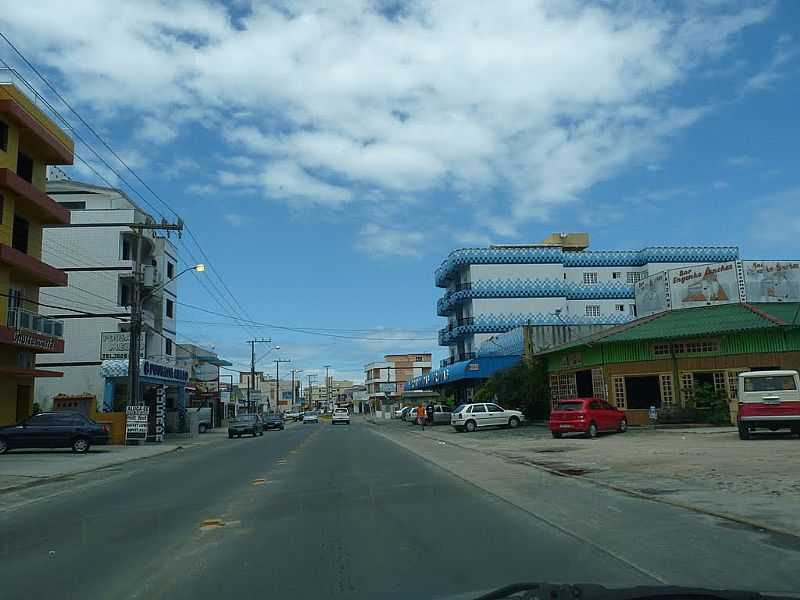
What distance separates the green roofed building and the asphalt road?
21.5 m

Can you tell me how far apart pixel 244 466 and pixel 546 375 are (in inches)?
1044

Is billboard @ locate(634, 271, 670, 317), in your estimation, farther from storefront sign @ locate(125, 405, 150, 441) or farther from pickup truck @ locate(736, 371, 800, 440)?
storefront sign @ locate(125, 405, 150, 441)

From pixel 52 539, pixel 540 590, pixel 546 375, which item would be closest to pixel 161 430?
pixel 546 375

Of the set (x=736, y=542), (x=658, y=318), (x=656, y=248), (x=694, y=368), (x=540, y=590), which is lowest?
(x=736, y=542)

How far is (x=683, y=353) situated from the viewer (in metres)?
32.9

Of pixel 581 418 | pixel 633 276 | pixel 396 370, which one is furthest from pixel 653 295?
pixel 396 370

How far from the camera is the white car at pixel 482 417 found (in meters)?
38.5

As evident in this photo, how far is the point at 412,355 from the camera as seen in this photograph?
481 feet

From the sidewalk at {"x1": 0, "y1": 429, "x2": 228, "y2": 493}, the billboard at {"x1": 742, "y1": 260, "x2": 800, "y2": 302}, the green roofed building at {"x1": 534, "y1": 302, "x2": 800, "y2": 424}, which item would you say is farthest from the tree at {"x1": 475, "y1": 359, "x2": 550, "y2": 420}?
the sidewalk at {"x1": 0, "y1": 429, "x2": 228, "y2": 493}

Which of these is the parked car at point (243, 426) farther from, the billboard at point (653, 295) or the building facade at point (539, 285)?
the building facade at point (539, 285)

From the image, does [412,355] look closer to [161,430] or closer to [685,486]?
[161,430]

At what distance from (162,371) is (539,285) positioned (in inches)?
1784

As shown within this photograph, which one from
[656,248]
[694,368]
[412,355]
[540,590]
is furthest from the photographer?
[412,355]

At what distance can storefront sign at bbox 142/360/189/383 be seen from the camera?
3838 cm
